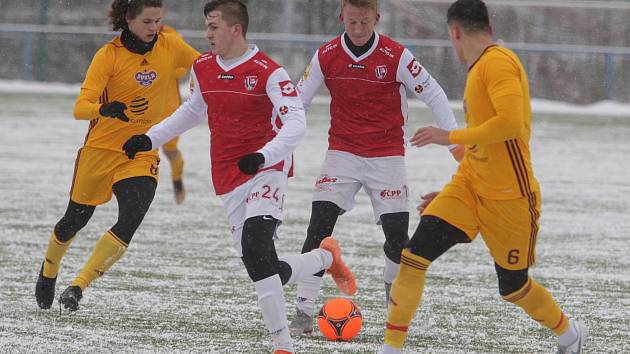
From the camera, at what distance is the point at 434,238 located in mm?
5742

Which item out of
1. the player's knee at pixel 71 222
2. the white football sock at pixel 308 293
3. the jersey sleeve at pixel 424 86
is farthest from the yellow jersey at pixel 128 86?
the jersey sleeve at pixel 424 86

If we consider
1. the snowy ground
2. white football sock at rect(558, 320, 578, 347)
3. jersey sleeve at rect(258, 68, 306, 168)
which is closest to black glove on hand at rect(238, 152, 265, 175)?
jersey sleeve at rect(258, 68, 306, 168)

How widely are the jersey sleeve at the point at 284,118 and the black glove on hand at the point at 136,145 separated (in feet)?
2.25

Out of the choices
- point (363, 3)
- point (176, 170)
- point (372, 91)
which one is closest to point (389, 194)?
point (372, 91)

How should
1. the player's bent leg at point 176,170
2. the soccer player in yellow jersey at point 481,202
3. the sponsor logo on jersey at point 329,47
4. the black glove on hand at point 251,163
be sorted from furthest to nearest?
the player's bent leg at point 176,170 < the sponsor logo on jersey at point 329,47 < the soccer player in yellow jersey at point 481,202 < the black glove on hand at point 251,163

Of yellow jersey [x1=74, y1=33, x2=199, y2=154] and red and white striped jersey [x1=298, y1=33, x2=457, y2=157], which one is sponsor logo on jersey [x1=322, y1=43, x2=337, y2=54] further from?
yellow jersey [x1=74, y1=33, x2=199, y2=154]

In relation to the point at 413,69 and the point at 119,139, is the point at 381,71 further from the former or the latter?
the point at 119,139

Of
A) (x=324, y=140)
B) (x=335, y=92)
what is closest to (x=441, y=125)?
(x=335, y=92)

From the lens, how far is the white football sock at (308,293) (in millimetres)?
6836

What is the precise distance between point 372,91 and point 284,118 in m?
1.20

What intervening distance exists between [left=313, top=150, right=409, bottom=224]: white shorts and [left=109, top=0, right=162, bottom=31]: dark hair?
1369 mm

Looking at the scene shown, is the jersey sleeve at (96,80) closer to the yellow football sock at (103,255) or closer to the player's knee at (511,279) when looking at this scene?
the yellow football sock at (103,255)

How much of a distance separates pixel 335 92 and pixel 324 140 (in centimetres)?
1123

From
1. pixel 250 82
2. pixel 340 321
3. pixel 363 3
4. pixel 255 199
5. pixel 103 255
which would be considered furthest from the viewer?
pixel 103 255
